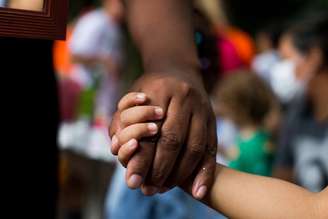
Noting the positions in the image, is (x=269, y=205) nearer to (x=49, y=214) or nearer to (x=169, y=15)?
(x=169, y=15)

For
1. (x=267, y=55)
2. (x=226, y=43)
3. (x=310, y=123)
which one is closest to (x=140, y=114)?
(x=310, y=123)

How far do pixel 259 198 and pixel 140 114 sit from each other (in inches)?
11.5

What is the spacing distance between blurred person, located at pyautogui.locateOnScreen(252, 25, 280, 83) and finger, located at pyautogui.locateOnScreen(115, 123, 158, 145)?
5.24 meters

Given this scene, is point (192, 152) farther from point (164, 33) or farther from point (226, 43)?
point (226, 43)

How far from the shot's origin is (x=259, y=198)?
1442mm

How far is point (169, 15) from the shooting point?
161 cm

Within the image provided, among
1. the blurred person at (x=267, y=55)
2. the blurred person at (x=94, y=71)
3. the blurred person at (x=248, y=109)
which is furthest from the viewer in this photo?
the blurred person at (x=267, y=55)

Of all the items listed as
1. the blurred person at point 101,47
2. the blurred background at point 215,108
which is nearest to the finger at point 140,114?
the blurred background at point 215,108

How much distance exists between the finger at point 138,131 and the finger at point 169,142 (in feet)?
0.08

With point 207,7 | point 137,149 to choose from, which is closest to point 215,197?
point 137,149

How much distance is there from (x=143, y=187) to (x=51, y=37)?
0.31m

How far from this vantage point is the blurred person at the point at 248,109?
13.2 feet

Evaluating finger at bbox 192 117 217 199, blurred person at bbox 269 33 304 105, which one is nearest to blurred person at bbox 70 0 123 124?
blurred person at bbox 269 33 304 105

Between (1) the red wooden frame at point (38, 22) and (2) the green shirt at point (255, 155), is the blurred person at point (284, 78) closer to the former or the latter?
(2) the green shirt at point (255, 155)
